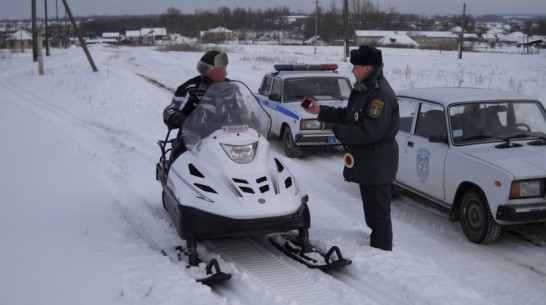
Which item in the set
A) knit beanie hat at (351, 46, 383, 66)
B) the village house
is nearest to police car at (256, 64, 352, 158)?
knit beanie hat at (351, 46, 383, 66)

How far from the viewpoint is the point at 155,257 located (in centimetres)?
555

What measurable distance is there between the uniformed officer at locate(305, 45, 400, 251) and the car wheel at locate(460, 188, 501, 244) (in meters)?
1.19

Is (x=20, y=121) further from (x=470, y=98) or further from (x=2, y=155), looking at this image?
(x=470, y=98)

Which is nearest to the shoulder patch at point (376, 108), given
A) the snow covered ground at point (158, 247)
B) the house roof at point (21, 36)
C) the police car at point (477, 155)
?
the snow covered ground at point (158, 247)

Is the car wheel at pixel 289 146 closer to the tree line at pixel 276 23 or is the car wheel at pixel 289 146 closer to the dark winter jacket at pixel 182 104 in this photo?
the dark winter jacket at pixel 182 104

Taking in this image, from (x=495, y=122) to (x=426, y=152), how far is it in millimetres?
939

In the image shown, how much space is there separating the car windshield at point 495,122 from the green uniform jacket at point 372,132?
5.20 feet

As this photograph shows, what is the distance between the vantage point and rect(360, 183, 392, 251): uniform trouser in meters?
5.72

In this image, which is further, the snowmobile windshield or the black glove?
the black glove

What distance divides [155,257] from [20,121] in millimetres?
10773

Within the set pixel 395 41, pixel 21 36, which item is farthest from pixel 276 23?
pixel 21 36

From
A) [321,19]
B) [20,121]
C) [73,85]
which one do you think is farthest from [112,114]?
[321,19]

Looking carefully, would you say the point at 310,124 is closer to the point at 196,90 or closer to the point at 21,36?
the point at 196,90

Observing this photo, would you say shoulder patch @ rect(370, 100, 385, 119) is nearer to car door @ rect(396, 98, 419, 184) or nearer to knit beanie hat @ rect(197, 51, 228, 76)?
knit beanie hat @ rect(197, 51, 228, 76)
